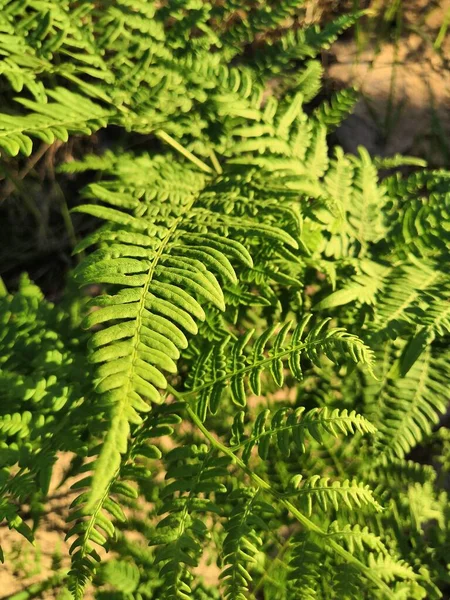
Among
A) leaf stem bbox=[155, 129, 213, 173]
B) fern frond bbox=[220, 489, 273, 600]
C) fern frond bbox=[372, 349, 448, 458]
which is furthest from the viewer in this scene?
leaf stem bbox=[155, 129, 213, 173]

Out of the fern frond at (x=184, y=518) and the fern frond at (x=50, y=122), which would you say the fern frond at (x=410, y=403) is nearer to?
the fern frond at (x=184, y=518)

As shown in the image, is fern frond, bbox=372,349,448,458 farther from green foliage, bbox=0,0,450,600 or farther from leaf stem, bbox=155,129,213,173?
leaf stem, bbox=155,129,213,173

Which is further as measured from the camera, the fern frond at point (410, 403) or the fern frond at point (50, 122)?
the fern frond at point (410, 403)

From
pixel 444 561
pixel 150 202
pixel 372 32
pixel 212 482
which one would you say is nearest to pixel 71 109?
pixel 150 202

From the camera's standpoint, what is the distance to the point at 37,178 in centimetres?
271

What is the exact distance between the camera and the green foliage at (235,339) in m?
1.39

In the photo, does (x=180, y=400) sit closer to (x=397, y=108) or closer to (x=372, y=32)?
(x=397, y=108)

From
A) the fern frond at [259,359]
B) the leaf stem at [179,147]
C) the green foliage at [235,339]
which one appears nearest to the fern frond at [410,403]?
the green foliage at [235,339]

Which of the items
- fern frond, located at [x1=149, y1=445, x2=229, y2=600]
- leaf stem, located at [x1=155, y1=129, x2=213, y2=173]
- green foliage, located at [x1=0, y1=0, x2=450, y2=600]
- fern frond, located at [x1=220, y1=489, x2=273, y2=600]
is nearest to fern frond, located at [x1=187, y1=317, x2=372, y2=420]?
green foliage, located at [x1=0, y1=0, x2=450, y2=600]

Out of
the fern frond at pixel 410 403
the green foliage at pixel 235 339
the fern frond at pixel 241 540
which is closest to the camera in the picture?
the fern frond at pixel 241 540

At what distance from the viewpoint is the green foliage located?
1.39 m

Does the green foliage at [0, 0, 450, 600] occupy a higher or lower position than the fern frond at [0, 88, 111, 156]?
lower

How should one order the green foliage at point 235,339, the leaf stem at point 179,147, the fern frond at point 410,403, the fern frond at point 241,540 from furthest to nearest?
the leaf stem at point 179,147, the fern frond at point 410,403, the green foliage at point 235,339, the fern frond at point 241,540

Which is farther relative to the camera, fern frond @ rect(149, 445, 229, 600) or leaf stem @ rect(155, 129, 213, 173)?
leaf stem @ rect(155, 129, 213, 173)
